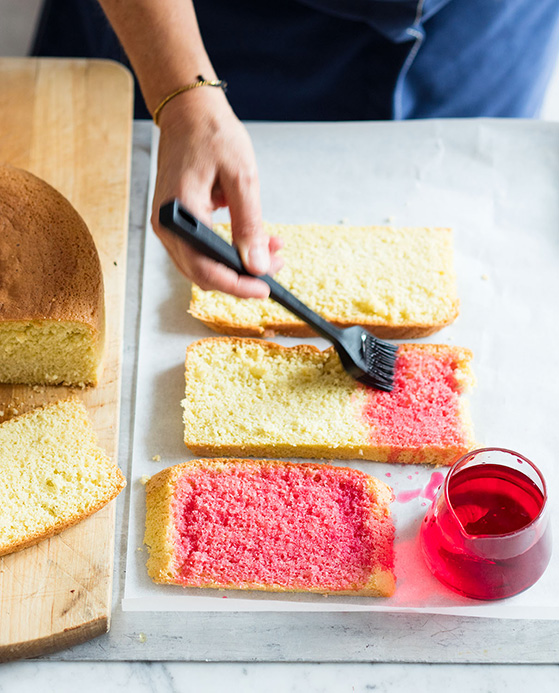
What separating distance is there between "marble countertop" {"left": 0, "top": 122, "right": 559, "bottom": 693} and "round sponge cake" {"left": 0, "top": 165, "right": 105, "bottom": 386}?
778mm

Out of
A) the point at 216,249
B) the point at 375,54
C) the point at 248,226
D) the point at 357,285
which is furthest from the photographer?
the point at 375,54

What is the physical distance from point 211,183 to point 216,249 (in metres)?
0.30

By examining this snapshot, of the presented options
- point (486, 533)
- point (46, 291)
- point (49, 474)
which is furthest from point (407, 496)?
point (46, 291)

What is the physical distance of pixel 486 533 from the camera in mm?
2062

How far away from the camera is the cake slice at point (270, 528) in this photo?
2.13 metres

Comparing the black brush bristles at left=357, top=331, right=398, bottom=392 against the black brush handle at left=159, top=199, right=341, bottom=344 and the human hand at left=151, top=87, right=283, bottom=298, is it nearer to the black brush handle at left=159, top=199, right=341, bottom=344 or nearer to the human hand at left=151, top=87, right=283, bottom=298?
the black brush handle at left=159, top=199, right=341, bottom=344

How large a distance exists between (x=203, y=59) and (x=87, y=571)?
156 cm

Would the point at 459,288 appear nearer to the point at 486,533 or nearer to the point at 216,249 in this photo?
the point at 486,533

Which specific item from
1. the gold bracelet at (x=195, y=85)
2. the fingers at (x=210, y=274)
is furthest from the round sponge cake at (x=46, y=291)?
the gold bracelet at (x=195, y=85)

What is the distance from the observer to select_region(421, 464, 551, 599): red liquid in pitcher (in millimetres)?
1986

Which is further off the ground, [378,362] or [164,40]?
[164,40]

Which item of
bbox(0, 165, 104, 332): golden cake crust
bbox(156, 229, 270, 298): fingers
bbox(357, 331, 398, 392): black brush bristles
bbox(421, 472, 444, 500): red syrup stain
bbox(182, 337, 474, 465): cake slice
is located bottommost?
bbox(421, 472, 444, 500): red syrup stain

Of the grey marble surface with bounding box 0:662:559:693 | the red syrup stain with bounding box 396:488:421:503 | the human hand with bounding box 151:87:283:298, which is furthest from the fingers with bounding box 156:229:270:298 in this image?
the grey marble surface with bounding box 0:662:559:693

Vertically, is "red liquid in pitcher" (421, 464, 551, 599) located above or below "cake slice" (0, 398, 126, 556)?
above
